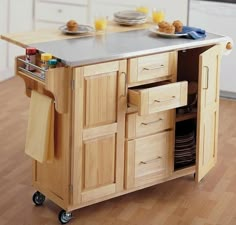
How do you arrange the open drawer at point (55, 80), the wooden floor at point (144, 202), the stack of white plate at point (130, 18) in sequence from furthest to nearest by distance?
the stack of white plate at point (130, 18) < the wooden floor at point (144, 202) < the open drawer at point (55, 80)

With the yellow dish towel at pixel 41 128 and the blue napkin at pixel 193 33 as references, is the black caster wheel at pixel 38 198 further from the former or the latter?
the blue napkin at pixel 193 33

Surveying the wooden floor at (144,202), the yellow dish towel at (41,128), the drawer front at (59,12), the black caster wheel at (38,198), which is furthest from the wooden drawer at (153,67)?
the drawer front at (59,12)

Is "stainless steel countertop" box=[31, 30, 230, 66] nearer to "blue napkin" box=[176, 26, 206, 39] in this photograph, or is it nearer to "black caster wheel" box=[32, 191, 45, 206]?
"blue napkin" box=[176, 26, 206, 39]

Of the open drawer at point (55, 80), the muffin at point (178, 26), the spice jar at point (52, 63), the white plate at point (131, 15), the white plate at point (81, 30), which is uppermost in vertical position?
the white plate at point (131, 15)

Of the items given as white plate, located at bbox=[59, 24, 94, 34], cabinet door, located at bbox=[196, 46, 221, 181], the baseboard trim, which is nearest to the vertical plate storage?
white plate, located at bbox=[59, 24, 94, 34]

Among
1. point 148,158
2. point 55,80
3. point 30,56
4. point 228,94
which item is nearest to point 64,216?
point 148,158

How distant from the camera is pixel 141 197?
3725 mm

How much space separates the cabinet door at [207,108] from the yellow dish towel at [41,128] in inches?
31.4

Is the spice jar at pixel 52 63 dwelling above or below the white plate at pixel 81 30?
below

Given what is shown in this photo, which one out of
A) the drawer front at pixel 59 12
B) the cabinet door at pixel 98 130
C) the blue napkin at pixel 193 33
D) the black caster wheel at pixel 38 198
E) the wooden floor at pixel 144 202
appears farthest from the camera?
the drawer front at pixel 59 12

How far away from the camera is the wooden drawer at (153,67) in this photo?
341 cm

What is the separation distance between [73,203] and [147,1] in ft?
8.59

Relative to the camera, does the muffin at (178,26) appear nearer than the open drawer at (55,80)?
No

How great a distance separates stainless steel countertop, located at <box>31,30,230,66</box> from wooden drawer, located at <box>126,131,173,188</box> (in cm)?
48
